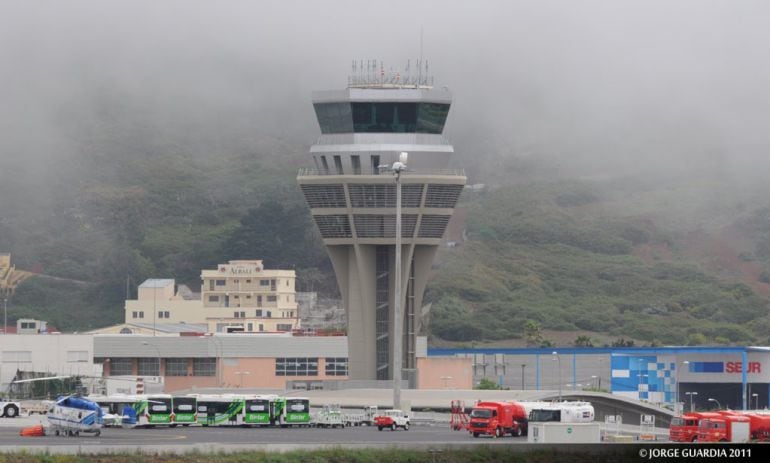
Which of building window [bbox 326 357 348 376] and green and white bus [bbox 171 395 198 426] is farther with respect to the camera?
building window [bbox 326 357 348 376]

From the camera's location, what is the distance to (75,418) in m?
90.1

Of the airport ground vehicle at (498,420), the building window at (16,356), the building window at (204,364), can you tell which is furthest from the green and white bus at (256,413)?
the building window at (204,364)

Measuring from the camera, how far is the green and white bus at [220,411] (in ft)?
353

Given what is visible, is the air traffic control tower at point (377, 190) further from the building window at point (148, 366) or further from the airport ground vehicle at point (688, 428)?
the airport ground vehicle at point (688, 428)

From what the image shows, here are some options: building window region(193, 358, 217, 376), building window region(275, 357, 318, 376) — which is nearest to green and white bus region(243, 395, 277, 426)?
building window region(193, 358, 217, 376)

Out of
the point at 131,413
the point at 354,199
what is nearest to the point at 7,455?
the point at 131,413

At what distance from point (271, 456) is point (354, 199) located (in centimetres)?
6605

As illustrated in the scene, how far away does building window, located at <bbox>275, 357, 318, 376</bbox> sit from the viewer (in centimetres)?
17162

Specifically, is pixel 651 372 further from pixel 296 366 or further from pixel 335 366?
pixel 296 366

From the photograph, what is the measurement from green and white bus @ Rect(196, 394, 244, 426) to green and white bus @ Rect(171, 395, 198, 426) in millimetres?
300

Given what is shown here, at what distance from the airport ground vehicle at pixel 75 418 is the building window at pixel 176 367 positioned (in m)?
77.1

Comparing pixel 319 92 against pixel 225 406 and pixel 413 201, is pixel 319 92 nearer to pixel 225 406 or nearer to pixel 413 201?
pixel 413 201

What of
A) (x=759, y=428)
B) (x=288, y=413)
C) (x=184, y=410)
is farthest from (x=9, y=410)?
(x=759, y=428)

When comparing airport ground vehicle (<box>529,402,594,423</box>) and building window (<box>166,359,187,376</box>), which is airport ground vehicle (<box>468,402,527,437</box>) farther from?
building window (<box>166,359,187,376</box>)
